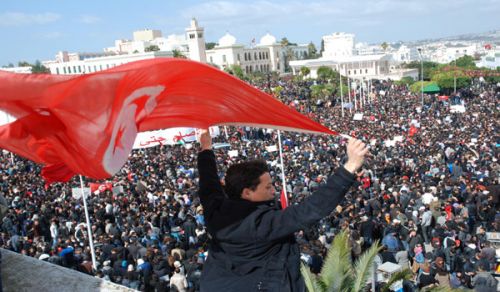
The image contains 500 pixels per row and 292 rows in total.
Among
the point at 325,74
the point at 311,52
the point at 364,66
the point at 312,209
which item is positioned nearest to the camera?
the point at 312,209

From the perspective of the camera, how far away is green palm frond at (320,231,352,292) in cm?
539

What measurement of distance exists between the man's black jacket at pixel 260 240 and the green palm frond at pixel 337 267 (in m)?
3.50

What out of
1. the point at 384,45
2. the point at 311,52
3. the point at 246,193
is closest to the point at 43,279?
the point at 246,193

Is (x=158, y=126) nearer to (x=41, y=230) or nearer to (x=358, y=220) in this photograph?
(x=358, y=220)

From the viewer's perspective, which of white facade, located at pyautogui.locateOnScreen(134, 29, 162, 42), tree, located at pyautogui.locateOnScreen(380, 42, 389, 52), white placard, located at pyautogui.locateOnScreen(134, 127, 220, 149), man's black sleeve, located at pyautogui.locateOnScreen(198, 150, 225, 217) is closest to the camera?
man's black sleeve, located at pyautogui.locateOnScreen(198, 150, 225, 217)

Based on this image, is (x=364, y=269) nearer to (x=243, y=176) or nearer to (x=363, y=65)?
(x=243, y=176)

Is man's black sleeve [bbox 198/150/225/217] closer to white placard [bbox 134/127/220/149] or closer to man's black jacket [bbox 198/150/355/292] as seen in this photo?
man's black jacket [bbox 198/150/355/292]

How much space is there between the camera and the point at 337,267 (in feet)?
17.9

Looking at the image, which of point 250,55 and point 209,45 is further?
point 209,45

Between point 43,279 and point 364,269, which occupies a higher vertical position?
point 43,279

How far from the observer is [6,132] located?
2486 mm

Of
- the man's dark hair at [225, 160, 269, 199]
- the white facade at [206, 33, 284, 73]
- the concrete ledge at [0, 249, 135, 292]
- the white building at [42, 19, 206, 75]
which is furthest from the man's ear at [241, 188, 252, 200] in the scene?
the white facade at [206, 33, 284, 73]

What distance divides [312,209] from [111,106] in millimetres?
942

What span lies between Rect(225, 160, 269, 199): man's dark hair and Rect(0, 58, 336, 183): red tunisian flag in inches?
14.4
